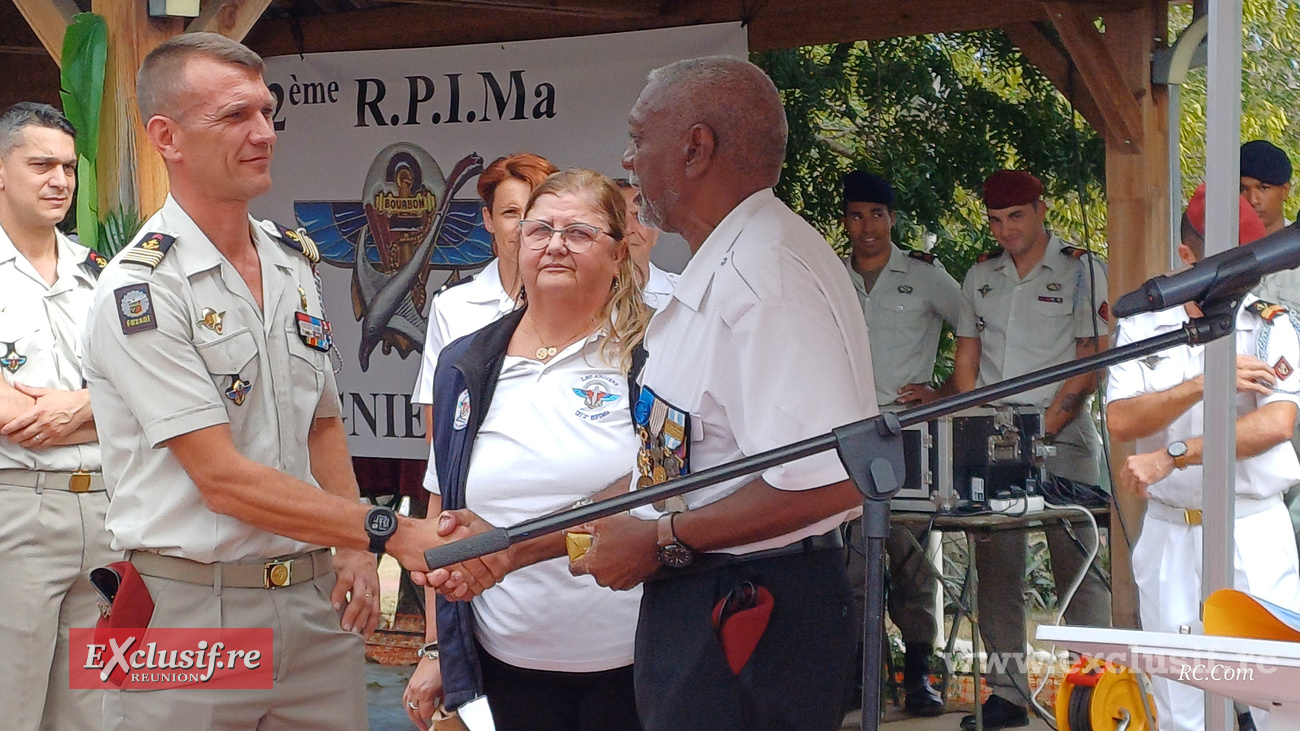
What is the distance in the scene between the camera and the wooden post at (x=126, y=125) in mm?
3641

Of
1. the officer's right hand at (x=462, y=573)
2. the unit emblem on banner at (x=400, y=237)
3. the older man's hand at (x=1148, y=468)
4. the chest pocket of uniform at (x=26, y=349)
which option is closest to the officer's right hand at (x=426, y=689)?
the officer's right hand at (x=462, y=573)

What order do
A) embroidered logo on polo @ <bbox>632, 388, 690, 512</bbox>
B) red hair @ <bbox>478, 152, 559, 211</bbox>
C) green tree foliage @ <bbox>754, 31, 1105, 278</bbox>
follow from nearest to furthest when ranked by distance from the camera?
embroidered logo on polo @ <bbox>632, 388, 690, 512</bbox> < red hair @ <bbox>478, 152, 559, 211</bbox> < green tree foliage @ <bbox>754, 31, 1105, 278</bbox>

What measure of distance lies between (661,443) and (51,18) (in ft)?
9.48

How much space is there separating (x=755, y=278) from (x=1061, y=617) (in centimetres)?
388

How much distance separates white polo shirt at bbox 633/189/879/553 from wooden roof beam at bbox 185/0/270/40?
2.40 m

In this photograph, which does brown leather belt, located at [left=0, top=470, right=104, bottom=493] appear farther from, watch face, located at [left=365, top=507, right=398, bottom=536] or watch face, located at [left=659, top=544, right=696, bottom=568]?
watch face, located at [left=659, top=544, right=696, bottom=568]

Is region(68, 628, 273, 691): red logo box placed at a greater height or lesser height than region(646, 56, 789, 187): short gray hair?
lesser

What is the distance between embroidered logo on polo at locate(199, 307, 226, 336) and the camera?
2.17m

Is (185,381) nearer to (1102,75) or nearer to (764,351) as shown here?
(764,351)

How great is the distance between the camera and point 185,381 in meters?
2.08

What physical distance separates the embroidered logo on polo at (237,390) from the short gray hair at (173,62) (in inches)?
18.3

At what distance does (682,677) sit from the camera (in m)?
1.90

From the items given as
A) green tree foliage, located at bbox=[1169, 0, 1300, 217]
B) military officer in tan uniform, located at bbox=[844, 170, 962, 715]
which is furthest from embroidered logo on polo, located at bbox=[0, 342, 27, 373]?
green tree foliage, located at bbox=[1169, 0, 1300, 217]

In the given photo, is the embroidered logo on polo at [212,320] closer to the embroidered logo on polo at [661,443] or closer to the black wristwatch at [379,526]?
the black wristwatch at [379,526]
